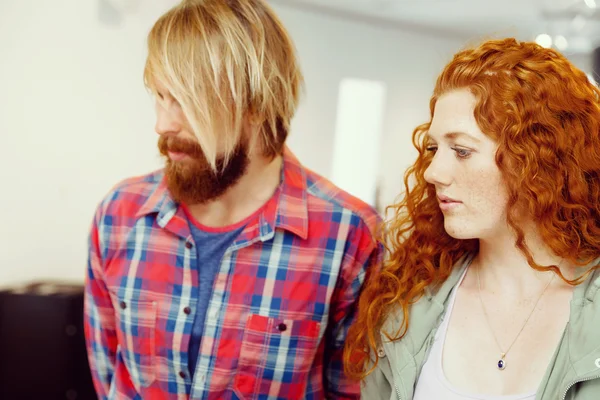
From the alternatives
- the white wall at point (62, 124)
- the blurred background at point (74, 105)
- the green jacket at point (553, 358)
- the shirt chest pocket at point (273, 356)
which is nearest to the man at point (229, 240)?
the shirt chest pocket at point (273, 356)

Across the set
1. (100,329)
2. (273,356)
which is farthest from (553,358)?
(100,329)

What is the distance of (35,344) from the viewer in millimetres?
3283

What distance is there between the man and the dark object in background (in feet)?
5.30

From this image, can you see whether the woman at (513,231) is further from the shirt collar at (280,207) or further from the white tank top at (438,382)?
the shirt collar at (280,207)

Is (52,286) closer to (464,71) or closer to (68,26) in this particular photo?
(68,26)

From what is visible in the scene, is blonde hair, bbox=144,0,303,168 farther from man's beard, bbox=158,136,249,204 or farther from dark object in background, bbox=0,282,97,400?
dark object in background, bbox=0,282,97,400

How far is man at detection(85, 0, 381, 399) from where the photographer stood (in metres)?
1.67

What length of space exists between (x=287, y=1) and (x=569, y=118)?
4.15m

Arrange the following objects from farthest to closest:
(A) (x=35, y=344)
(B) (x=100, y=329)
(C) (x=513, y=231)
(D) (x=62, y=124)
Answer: (D) (x=62, y=124) → (A) (x=35, y=344) → (B) (x=100, y=329) → (C) (x=513, y=231)

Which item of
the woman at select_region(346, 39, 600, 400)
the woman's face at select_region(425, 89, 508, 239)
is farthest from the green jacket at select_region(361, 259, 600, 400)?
the woman's face at select_region(425, 89, 508, 239)

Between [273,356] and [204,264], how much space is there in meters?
0.29

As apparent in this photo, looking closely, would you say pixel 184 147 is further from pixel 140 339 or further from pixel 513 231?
pixel 513 231

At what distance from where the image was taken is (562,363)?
1232mm

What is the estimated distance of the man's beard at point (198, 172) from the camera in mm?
1688
